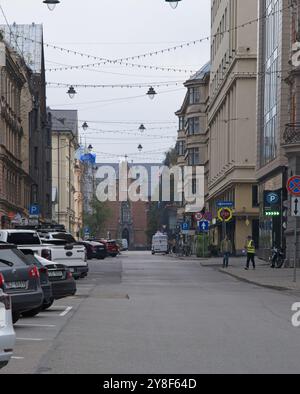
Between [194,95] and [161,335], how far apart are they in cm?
8969

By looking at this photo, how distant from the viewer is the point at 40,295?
57.0 ft

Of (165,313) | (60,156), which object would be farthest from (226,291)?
(60,156)

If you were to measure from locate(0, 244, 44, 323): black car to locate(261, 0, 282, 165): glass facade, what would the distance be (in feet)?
116

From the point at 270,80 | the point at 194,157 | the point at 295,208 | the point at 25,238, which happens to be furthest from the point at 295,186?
the point at 194,157

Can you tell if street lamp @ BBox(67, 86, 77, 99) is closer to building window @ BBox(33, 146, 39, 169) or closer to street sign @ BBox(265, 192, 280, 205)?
street sign @ BBox(265, 192, 280, 205)

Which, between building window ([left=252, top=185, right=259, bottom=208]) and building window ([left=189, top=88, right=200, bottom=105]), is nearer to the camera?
building window ([left=252, top=185, right=259, bottom=208])

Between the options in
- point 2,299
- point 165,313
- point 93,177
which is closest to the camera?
point 2,299

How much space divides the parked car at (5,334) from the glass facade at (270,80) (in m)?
41.4

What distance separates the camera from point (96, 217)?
490 ft

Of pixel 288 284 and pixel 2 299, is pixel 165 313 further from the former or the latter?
pixel 288 284

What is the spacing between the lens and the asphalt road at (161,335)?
39.5 feet

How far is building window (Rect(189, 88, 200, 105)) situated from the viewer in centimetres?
10375

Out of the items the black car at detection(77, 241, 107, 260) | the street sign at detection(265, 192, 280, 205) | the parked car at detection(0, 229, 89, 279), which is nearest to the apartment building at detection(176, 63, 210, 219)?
the black car at detection(77, 241, 107, 260)

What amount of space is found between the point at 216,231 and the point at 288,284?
55.2 metres
